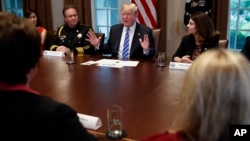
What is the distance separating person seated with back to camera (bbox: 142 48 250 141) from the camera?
0.85 m

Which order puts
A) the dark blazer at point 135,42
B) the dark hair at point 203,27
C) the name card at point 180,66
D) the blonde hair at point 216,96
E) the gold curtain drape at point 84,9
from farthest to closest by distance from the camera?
the gold curtain drape at point 84,9, the dark blazer at point 135,42, the dark hair at point 203,27, the name card at point 180,66, the blonde hair at point 216,96

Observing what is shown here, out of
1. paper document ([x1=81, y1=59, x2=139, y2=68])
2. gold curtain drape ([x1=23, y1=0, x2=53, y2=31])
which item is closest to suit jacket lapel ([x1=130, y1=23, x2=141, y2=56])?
paper document ([x1=81, y1=59, x2=139, y2=68])

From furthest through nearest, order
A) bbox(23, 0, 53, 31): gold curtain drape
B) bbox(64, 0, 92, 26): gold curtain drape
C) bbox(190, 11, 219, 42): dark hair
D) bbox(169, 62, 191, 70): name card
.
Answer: bbox(23, 0, 53, 31): gold curtain drape < bbox(64, 0, 92, 26): gold curtain drape < bbox(190, 11, 219, 42): dark hair < bbox(169, 62, 191, 70): name card

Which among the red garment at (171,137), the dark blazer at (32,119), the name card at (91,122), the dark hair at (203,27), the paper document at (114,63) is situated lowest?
the name card at (91,122)

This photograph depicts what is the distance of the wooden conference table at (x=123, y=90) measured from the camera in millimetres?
1602

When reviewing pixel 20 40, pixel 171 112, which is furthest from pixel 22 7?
pixel 20 40

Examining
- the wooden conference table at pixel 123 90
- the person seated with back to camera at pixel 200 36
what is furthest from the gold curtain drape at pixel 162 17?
the wooden conference table at pixel 123 90

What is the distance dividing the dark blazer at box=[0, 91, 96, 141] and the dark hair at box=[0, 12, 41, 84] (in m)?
0.06

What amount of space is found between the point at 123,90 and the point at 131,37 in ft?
4.86

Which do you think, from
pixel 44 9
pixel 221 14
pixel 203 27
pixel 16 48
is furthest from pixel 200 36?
pixel 44 9

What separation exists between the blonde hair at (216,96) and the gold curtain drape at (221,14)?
316 centimetres

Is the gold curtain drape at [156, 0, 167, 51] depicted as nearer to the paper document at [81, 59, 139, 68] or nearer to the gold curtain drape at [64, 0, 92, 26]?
the gold curtain drape at [64, 0, 92, 26]

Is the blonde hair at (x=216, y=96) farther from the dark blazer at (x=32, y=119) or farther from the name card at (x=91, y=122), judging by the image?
the name card at (x=91, y=122)

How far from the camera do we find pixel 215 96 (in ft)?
2.80
